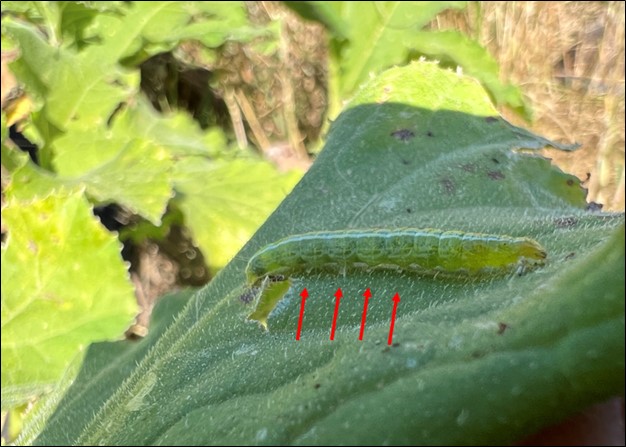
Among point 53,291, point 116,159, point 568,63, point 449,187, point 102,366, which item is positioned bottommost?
point 53,291

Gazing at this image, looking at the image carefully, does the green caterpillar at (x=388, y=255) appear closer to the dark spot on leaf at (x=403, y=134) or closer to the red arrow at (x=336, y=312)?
the red arrow at (x=336, y=312)

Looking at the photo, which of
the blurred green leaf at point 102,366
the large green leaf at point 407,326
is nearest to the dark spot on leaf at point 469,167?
the large green leaf at point 407,326

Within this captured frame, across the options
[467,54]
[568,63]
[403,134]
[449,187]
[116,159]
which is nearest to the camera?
[449,187]

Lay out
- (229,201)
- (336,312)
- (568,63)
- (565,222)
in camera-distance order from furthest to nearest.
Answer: (568,63) < (229,201) < (565,222) < (336,312)

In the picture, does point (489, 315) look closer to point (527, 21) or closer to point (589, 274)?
point (589, 274)

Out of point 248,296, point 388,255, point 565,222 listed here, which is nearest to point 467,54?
point 565,222

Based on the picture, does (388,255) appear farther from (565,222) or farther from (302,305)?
(565,222)
